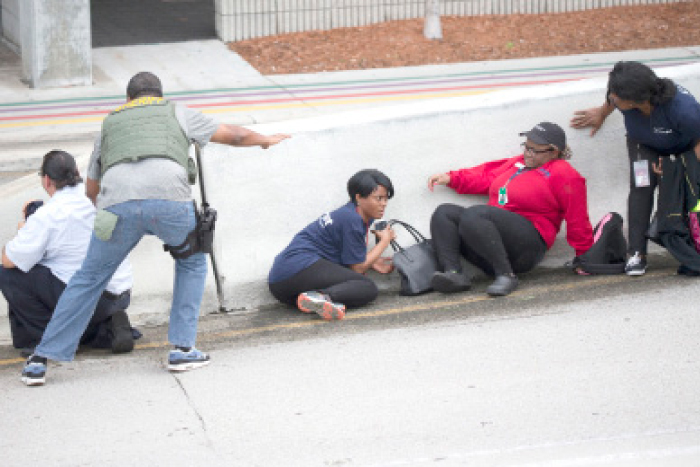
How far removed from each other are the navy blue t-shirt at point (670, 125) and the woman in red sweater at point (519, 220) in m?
0.47

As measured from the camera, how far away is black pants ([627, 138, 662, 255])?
7.49 m

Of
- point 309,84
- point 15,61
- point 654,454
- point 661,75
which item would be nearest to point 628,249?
point 661,75

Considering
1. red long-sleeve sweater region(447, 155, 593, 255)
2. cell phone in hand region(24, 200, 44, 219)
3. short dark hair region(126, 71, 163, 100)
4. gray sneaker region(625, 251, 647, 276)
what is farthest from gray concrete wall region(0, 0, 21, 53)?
gray sneaker region(625, 251, 647, 276)

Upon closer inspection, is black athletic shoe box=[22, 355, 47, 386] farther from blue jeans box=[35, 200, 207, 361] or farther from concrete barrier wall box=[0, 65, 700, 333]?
concrete barrier wall box=[0, 65, 700, 333]

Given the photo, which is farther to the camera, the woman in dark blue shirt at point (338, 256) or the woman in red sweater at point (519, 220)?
the woman in red sweater at point (519, 220)

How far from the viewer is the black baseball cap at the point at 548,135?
289 inches

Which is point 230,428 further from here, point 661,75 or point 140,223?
point 661,75

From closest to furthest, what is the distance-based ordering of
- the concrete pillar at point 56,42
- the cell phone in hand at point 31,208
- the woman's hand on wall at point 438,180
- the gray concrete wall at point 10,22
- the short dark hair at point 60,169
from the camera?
the short dark hair at point 60,169, the cell phone in hand at point 31,208, the woman's hand on wall at point 438,180, the concrete pillar at point 56,42, the gray concrete wall at point 10,22

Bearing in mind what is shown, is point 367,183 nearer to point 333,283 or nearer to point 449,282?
point 333,283

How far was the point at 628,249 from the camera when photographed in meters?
7.54

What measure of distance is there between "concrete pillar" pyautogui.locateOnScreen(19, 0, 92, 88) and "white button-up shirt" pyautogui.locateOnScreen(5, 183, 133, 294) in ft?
27.2

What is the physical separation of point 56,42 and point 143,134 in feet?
30.1

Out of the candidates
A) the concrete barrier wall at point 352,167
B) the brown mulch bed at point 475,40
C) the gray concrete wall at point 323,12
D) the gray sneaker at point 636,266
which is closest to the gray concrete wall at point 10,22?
the gray concrete wall at point 323,12

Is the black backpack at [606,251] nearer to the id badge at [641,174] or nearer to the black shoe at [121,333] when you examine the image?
the id badge at [641,174]
